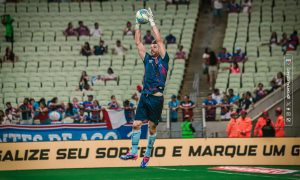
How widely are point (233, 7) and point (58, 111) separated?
10.9m

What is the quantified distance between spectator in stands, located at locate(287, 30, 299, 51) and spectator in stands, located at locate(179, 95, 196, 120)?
6196 millimetres

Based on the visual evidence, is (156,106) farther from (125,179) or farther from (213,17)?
(213,17)

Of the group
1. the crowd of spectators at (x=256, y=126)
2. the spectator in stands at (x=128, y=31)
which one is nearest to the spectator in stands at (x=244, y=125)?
the crowd of spectators at (x=256, y=126)

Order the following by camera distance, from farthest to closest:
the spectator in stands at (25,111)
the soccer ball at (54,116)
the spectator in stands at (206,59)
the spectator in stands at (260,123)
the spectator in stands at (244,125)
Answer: the spectator in stands at (206,59), the spectator in stands at (25,111), the soccer ball at (54,116), the spectator in stands at (260,123), the spectator in stands at (244,125)

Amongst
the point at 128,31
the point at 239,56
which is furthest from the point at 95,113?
the point at 128,31

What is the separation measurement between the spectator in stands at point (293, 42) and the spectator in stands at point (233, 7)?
13.0 feet

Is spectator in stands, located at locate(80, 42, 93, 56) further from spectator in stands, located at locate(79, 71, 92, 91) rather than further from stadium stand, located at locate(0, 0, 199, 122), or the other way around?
spectator in stands, located at locate(79, 71, 92, 91)

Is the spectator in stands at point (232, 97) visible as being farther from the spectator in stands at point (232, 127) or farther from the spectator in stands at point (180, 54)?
the spectator in stands at point (180, 54)

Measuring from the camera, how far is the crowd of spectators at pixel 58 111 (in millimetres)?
32969

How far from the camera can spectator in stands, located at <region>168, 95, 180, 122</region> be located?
107ft

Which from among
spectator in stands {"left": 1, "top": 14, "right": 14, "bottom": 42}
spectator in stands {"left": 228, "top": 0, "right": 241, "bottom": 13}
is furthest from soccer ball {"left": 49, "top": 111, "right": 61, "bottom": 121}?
spectator in stands {"left": 228, "top": 0, "right": 241, "bottom": 13}

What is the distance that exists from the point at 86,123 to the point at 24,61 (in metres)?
8.72

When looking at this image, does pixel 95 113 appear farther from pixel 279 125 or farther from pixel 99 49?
pixel 279 125

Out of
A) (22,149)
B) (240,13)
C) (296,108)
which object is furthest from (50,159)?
(240,13)
